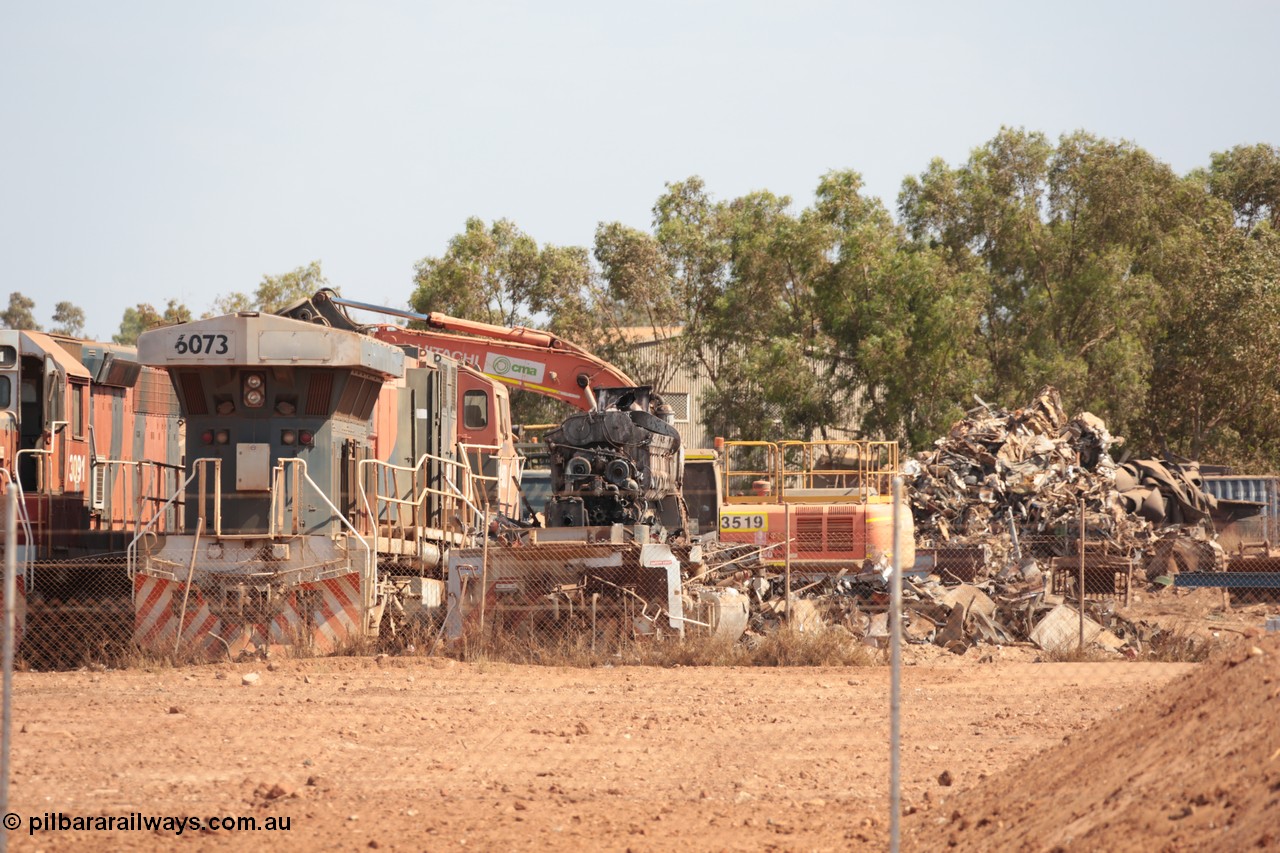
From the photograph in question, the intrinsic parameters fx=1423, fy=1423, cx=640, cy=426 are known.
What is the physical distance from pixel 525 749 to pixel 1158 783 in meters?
4.91

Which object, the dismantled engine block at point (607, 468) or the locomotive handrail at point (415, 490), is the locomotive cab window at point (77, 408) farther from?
the dismantled engine block at point (607, 468)

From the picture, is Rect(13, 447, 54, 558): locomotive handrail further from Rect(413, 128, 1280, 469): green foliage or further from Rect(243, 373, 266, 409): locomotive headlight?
Rect(413, 128, 1280, 469): green foliage

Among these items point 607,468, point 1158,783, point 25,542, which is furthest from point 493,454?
point 1158,783

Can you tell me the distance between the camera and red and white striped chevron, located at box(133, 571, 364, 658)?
14.6m

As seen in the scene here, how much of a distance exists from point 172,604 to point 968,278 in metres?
28.0

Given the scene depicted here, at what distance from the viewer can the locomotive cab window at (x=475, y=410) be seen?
20.1m

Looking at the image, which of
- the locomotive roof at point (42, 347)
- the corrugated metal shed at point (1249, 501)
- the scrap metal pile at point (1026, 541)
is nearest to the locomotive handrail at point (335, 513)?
the locomotive roof at point (42, 347)

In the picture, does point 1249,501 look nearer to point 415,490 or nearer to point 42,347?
point 415,490

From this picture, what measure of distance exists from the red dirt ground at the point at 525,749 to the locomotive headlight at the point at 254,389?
119 inches

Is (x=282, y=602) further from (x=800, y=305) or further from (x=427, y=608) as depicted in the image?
(x=800, y=305)

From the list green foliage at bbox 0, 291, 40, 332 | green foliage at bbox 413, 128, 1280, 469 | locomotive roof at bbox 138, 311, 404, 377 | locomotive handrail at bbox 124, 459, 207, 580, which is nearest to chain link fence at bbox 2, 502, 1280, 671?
locomotive handrail at bbox 124, 459, 207, 580

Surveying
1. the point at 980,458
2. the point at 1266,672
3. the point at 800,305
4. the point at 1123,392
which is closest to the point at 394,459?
the point at 1266,672

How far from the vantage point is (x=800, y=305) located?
3994 cm

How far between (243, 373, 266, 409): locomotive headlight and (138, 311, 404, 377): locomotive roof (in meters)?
0.32
